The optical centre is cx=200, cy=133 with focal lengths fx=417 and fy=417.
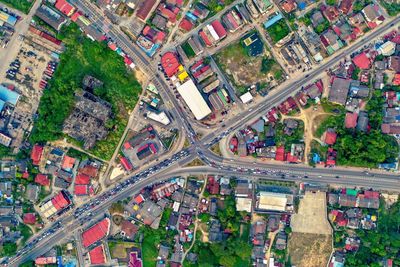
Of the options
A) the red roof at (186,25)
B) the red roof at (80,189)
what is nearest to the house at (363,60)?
the red roof at (186,25)

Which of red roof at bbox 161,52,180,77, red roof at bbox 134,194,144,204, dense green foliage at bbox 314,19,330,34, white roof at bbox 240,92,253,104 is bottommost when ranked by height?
red roof at bbox 134,194,144,204

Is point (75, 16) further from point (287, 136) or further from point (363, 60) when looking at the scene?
point (363, 60)

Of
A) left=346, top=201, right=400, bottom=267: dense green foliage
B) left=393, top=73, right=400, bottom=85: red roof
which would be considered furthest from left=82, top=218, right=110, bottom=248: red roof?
left=393, top=73, right=400, bottom=85: red roof

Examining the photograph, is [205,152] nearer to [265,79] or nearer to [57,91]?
[265,79]

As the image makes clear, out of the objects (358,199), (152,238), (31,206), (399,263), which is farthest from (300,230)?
(31,206)

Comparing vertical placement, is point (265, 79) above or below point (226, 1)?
below

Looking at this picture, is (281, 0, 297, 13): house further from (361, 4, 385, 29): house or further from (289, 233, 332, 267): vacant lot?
(289, 233, 332, 267): vacant lot
